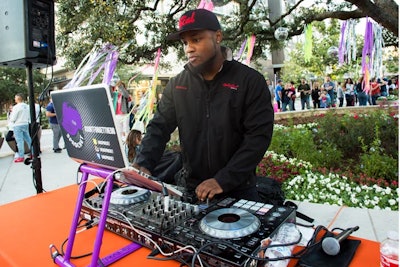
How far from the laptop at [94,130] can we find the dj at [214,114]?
455 millimetres

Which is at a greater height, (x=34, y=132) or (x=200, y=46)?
(x=200, y=46)

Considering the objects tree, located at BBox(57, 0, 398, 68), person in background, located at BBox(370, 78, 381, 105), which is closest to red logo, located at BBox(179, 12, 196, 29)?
tree, located at BBox(57, 0, 398, 68)

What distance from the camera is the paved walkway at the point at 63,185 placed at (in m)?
2.60

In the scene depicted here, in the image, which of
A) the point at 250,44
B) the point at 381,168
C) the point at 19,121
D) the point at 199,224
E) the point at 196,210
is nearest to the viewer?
the point at 199,224

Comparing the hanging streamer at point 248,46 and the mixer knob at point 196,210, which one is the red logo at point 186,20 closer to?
the mixer knob at point 196,210

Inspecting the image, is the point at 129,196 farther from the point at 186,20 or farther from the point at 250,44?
the point at 250,44

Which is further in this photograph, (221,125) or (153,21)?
(153,21)

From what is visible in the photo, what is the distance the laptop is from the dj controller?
171 millimetres

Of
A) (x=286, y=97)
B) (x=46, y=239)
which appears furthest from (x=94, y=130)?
(x=286, y=97)

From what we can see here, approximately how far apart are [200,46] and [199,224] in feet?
3.19

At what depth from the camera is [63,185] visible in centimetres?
541

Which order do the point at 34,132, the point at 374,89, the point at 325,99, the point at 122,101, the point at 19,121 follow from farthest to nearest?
the point at 325,99 < the point at 374,89 < the point at 122,101 < the point at 19,121 < the point at 34,132

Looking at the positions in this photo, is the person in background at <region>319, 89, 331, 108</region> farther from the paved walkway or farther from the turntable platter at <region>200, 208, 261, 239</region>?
the turntable platter at <region>200, 208, 261, 239</region>

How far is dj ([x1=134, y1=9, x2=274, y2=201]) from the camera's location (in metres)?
1.63
